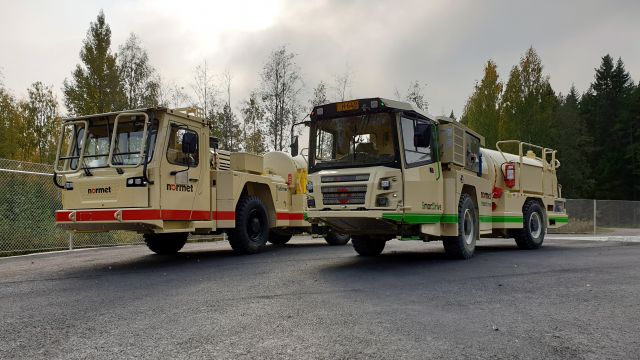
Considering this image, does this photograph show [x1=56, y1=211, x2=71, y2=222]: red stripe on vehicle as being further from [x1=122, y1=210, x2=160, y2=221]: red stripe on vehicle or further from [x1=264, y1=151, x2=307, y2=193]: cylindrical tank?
[x1=264, y1=151, x2=307, y2=193]: cylindrical tank

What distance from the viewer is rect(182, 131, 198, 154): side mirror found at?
995 cm

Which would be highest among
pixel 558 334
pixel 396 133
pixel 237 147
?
pixel 237 147

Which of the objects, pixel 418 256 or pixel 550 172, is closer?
pixel 418 256

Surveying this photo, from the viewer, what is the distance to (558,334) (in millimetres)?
4789

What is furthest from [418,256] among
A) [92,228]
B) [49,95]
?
[49,95]

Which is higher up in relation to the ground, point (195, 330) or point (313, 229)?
point (313, 229)

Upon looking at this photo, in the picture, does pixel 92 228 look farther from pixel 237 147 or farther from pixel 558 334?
pixel 237 147

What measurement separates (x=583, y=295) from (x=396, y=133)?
3871 millimetres

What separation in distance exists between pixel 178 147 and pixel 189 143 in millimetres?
249

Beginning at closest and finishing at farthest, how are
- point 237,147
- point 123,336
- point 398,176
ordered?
point 123,336, point 398,176, point 237,147

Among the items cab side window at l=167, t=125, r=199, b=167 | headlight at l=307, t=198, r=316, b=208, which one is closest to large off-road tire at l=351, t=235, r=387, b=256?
headlight at l=307, t=198, r=316, b=208

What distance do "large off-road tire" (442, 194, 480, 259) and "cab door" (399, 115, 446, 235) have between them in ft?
2.34

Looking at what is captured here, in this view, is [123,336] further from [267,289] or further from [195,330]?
[267,289]

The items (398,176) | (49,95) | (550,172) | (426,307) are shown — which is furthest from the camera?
(49,95)
